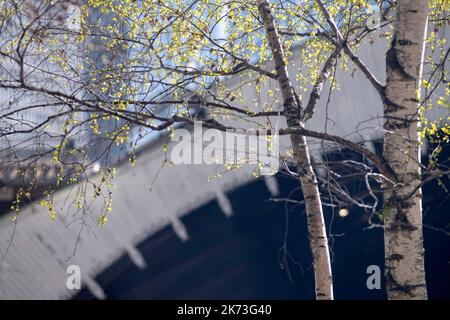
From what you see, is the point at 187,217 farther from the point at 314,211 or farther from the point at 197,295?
the point at 314,211

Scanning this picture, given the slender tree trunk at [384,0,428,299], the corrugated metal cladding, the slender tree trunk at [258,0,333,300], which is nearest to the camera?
the slender tree trunk at [384,0,428,299]

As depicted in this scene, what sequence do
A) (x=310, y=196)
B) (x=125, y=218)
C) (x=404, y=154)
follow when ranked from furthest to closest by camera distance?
1. (x=125, y=218)
2. (x=310, y=196)
3. (x=404, y=154)

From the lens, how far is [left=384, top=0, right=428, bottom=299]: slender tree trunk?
6180mm

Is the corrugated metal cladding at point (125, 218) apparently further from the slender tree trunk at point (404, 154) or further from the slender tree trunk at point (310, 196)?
the slender tree trunk at point (404, 154)

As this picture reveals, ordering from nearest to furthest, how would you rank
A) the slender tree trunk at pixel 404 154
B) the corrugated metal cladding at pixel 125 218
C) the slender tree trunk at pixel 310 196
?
the slender tree trunk at pixel 404 154, the slender tree trunk at pixel 310 196, the corrugated metal cladding at pixel 125 218

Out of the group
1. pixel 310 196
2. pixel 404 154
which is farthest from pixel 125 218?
pixel 404 154

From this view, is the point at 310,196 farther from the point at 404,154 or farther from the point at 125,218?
the point at 125,218

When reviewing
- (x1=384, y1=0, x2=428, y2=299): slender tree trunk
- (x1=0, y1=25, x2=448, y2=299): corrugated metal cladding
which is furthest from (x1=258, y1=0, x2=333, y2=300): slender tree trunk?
(x1=0, y1=25, x2=448, y2=299): corrugated metal cladding

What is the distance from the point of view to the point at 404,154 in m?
6.32

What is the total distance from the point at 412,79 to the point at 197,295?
32.4 ft

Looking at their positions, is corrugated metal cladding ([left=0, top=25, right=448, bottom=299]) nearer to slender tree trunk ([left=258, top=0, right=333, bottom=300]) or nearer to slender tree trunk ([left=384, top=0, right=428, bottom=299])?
slender tree trunk ([left=258, top=0, right=333, bottom=300])

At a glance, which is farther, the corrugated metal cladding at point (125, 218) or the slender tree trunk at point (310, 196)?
the corrugated metal cladding at point (125, 218)

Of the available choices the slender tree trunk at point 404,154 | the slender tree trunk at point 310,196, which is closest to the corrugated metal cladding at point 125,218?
the slender tree trunk at point 310,196

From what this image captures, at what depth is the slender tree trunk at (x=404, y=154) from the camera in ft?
20.3
